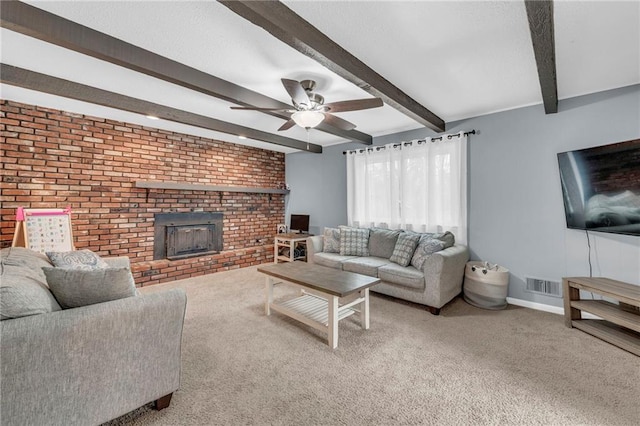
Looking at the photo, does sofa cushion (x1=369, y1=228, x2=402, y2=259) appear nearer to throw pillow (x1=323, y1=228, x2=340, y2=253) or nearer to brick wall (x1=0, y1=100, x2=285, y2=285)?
throw pillow (x1=323, y1=228, x2=340, y2=253)

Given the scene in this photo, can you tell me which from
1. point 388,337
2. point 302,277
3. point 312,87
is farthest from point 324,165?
point 388,337

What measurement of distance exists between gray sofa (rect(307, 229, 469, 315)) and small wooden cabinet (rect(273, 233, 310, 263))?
1287 millimetres

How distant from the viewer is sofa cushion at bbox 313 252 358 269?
379cm

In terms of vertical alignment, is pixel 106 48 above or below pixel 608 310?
Result: above

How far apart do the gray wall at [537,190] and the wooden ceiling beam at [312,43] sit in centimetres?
149

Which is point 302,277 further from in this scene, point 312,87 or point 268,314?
point 312,87

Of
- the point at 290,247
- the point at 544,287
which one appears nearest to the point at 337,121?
the point at 290,247

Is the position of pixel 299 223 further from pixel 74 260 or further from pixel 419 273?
pixel 74 260

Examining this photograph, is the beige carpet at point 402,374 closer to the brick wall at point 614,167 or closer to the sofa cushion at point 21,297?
the sofa cushion at point 21,297

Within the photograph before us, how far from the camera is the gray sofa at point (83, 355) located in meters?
1.15

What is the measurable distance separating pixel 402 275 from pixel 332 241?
142 centimetres

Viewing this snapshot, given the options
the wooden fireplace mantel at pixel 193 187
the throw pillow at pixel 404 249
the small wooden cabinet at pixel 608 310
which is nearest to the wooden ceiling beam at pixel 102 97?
the wooden fireplace mantel at pixel 193 187

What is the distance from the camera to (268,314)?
9.42ft

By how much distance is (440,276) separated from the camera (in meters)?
2.89
